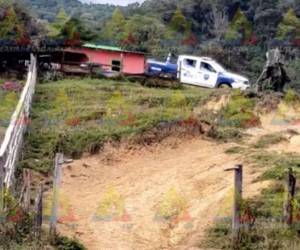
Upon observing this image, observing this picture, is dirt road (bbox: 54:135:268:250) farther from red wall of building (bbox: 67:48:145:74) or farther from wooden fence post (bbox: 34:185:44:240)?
red wall of building (bbox: 67:48:145:74)

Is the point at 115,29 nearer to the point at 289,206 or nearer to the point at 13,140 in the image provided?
the point at 13,140

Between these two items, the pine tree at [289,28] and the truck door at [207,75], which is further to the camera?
the pine tree at [289,28]

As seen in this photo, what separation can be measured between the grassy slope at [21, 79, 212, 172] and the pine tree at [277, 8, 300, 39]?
18.7m

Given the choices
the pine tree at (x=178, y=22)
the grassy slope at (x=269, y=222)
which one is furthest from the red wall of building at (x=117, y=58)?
the pine tree at (x=178, y=22)

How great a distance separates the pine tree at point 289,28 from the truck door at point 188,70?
15832 millimetres

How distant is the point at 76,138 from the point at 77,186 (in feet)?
9.31

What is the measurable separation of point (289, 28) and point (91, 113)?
25.6 meters

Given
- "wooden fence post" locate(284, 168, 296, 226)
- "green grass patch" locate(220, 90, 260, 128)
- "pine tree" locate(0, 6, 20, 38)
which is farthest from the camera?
"pine tree" locate(0, 6, 20, 38)

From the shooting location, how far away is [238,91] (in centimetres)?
2291

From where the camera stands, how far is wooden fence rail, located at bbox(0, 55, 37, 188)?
469 inches

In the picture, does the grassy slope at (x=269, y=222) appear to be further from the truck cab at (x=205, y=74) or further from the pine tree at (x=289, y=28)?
the pine tree at (x=289, y=28)

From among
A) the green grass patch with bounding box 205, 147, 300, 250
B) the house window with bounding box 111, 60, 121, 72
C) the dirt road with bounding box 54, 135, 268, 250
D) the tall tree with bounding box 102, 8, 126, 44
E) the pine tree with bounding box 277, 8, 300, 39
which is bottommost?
the dirt road with bounding box 54, 135, 268, 250

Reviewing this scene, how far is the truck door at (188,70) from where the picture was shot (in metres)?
29.0

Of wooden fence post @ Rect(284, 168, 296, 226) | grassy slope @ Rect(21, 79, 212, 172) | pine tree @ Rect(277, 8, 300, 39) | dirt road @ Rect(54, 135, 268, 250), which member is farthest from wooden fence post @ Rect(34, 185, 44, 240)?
pine tree @ Rect(277, 8, 300, 39)
